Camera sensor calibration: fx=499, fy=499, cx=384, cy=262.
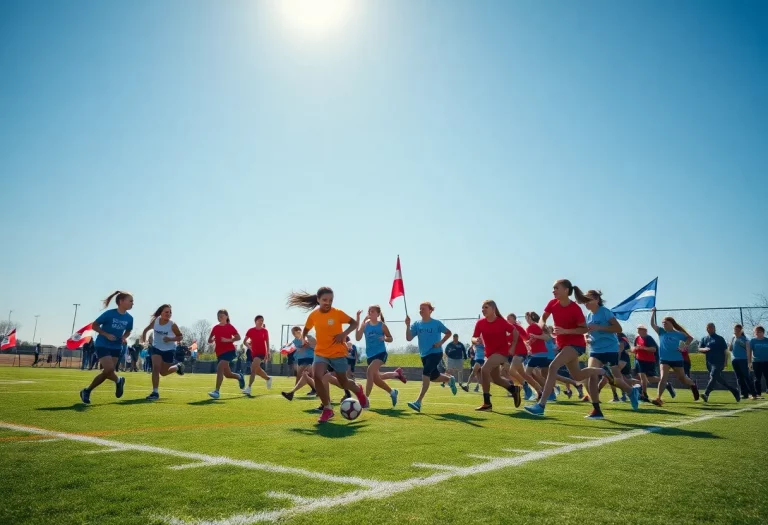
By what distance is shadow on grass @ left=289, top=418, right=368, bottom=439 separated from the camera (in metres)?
5.93

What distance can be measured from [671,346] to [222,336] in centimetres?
1096

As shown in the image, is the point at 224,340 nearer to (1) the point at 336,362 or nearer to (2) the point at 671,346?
(1) the point at 336,362

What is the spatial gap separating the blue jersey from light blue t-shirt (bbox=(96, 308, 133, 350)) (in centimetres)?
487

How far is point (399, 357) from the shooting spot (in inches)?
1292

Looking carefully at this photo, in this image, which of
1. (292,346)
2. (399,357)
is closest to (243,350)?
(399,357)

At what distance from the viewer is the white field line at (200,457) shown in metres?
3.57

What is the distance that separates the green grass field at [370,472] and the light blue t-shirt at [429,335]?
125 inches

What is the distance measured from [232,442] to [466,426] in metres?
3.26

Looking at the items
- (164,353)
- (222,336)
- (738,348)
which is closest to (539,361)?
(738,348)

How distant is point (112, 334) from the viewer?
9578 millimetres

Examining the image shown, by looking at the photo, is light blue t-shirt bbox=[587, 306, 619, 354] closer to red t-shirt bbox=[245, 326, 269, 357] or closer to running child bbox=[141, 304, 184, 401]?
red t-shirt bbox=[245, 326, 269, 357]

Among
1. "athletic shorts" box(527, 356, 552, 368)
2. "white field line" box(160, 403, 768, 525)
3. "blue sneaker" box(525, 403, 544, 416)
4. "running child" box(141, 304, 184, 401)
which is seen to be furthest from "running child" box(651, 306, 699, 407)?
"running child" box(141, 304, 184, 401)

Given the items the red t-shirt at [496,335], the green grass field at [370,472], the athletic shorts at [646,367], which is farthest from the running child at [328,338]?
the athletic shorts at [646,367]

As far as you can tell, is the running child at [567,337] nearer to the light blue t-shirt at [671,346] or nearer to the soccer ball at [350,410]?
the soccer ball at [350,410]
